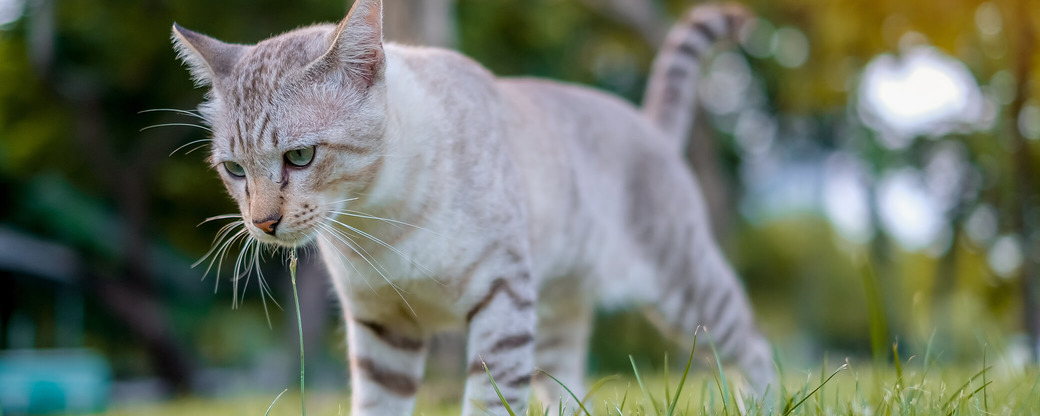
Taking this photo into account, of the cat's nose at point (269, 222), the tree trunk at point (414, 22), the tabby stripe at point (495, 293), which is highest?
the tree trunk at point (414, 22)

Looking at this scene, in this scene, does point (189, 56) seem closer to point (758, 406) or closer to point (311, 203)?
point (311, 203)

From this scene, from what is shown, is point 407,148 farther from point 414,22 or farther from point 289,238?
point 414,22

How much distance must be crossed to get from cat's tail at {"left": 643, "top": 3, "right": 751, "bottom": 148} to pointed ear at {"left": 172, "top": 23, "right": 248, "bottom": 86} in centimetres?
290

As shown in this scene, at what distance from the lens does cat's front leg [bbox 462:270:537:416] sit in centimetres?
284

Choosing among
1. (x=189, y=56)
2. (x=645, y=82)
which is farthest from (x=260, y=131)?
(x=645, y=82)

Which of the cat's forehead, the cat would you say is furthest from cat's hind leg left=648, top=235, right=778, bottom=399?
the cat's forehead

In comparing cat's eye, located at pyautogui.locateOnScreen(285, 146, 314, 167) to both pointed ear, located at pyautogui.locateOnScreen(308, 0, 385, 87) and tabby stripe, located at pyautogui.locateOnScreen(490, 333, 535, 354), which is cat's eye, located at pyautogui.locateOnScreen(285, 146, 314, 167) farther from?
tabby stripe, located at pyautogui.locateOnScreen(490, 333, 535, 354)

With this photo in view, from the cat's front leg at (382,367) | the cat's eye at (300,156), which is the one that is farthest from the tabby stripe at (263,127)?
the cat's front leg at (382,367)

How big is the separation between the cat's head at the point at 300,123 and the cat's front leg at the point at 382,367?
0.62 meters

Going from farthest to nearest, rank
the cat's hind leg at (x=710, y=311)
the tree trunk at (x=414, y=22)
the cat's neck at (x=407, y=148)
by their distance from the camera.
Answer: the tree trunk at (x=414, y=22)
the cat's hind leg at (x=710, y=311)
the cat's neck at (x=407, y=148)

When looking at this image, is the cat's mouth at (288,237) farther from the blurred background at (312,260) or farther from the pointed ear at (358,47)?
the blurred background at (312,260)

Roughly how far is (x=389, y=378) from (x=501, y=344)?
0.59 metres

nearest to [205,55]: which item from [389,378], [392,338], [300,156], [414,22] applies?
[300,156]

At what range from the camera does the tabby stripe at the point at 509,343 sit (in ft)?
9.41
